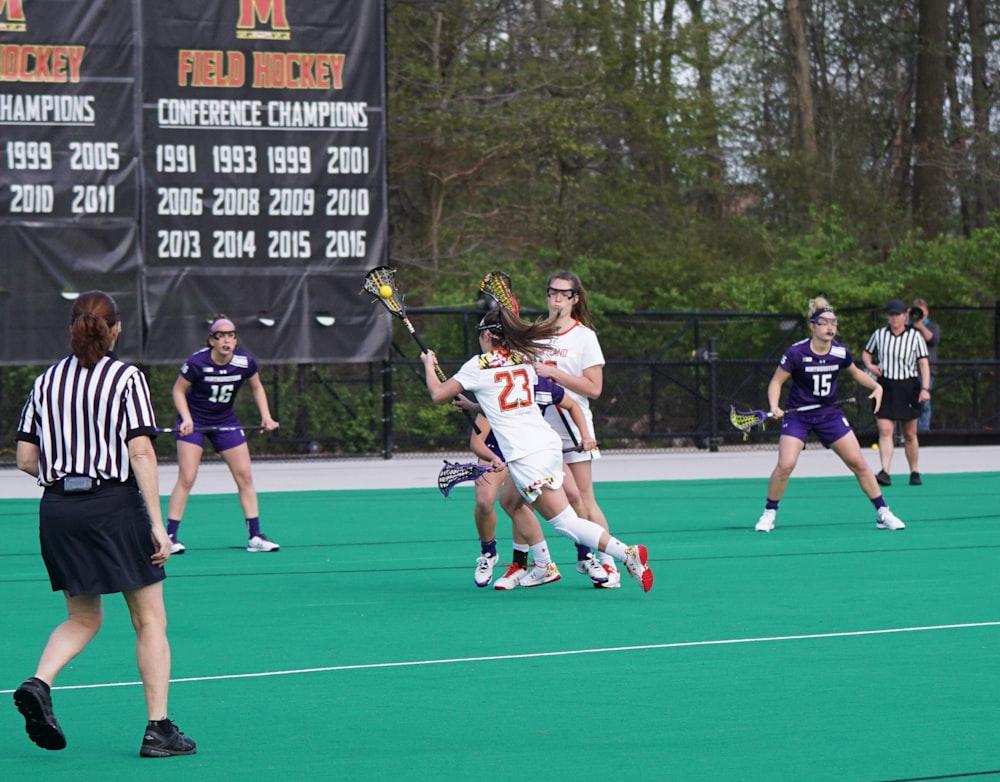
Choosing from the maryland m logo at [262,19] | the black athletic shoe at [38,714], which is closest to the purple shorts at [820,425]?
Answer: the black athletic shoe at [38,714]

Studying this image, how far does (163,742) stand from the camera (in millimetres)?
6250

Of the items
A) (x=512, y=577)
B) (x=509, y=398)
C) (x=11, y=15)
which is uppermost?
(x=11, y=15)

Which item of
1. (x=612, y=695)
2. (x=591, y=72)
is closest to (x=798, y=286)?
(x=591, y=72)

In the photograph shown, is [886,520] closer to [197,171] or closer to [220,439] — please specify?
[220,439]

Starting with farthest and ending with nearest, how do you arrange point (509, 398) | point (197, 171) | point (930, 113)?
point (930, 113) < point (197, 171) < point (509, 398)

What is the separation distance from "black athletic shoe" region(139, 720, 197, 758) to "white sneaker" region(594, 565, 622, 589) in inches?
193

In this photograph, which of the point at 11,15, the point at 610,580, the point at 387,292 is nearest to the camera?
the point at 610,580

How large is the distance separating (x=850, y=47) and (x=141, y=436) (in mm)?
36009

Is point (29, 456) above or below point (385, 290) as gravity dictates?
below

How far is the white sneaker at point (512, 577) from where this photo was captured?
35.8 ft

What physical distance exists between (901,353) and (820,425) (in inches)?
225

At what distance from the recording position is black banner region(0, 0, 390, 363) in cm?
2128

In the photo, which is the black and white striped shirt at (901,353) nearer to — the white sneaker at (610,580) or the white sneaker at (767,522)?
the white sneaker at (767,522)

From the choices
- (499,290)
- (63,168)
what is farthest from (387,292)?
(63,168)
